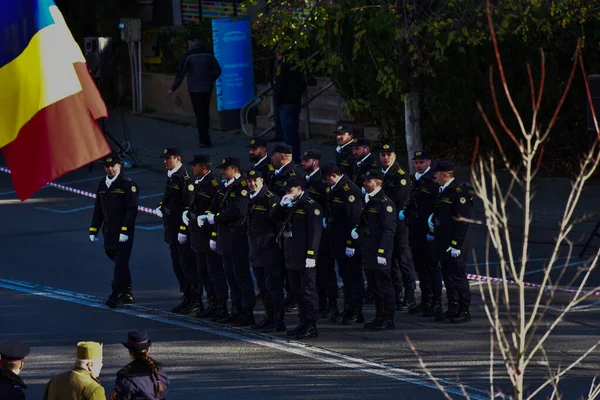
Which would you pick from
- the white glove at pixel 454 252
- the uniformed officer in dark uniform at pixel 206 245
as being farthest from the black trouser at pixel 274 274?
the white glove at pixel 454 252

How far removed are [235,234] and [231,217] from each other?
241mm

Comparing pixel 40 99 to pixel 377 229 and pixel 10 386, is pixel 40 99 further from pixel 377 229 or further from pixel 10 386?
pixel 377 229

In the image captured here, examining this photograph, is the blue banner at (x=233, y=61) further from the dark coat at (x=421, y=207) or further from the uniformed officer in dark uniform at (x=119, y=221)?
the dark coat at (x=421, y=207)

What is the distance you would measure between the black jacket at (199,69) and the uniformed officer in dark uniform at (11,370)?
670 inches

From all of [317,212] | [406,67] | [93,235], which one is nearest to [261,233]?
[317,212]

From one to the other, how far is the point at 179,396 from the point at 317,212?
2.95 m

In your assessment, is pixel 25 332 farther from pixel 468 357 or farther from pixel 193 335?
pixel 468 357

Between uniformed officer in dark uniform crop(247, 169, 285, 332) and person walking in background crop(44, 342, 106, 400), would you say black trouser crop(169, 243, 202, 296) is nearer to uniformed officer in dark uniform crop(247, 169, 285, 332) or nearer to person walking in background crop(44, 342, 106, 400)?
uniformed officer in dark uniform crop(247, 169, 285, 332)

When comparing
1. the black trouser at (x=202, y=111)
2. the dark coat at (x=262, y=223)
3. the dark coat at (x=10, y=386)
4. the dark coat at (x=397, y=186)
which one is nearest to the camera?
the dark coat at (x=10, y=386)

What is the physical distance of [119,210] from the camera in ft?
51.4

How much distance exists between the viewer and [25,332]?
575 inches

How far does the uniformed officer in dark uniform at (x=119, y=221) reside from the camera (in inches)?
611

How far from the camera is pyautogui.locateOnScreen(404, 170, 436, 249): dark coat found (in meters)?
15.0

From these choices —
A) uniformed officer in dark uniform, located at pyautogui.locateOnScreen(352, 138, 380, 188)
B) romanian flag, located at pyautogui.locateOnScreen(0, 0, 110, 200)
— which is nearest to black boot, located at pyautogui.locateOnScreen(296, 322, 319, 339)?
uniformed officer in dark uniform, located at pyautogui.locateOnScreen(352, 138, 380, 188)
